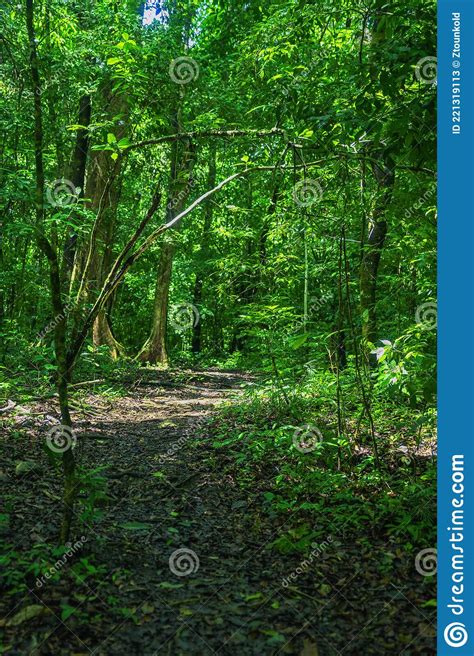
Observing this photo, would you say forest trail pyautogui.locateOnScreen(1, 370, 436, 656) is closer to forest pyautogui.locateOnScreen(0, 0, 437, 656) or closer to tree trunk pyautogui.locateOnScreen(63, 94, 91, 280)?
forest pyautogui.locateOnScreen(0, 0, 437, 656)

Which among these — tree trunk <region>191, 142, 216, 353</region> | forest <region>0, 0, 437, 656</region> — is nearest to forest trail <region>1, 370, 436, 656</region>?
forest <region>0, 0, 437, 656</region>

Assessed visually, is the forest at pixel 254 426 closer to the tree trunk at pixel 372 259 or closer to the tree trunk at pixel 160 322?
the tree trunk at pixel 372 259

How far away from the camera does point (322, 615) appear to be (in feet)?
10.2

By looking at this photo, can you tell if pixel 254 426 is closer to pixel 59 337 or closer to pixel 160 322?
pixel 59 337

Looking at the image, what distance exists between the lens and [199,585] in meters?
3.33

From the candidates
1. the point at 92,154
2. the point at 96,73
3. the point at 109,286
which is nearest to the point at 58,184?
the point at 92,154

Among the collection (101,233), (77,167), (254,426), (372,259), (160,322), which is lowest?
(254,426)

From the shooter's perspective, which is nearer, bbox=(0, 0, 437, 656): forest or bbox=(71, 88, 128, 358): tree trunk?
bbox=(0, 0, 437, 656): forest

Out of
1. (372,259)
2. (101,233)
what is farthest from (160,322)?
(372,259)

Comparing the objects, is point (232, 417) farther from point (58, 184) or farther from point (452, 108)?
point (58, 184)

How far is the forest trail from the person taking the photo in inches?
109

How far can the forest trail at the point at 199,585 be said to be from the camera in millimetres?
2770

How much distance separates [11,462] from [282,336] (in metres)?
3.53

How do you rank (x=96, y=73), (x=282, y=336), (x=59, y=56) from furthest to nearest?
(x=96, y=73) < (x=59, y=56) < (x=282, y=336)
